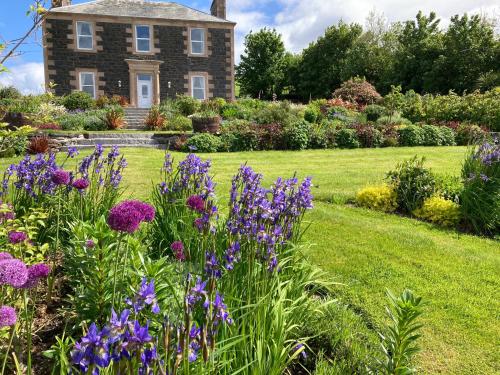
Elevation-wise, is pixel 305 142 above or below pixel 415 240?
above

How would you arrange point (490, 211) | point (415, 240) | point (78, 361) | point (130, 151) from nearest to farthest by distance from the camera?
1. point (78, 361)
2. point (415, 240)
3. point (490, 211)
4. point (130, 151)

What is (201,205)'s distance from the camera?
2312mm

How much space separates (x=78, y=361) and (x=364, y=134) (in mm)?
14519

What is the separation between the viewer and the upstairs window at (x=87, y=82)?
23.4m

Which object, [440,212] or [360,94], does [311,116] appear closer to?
[360,94]

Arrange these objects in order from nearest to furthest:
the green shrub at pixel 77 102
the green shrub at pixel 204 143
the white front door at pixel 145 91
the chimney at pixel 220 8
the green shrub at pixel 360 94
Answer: the green shrub at pixel 204 143 → the green shrub at pixel 77 102 → the white front door at pixel 145 91 → the green shrub at pixel 360 94 → the chimney at pixel 220 8

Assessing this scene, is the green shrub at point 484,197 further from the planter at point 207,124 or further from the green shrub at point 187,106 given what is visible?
the green shrub at point 187,106

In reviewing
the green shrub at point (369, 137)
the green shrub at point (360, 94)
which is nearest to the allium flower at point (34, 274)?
the green shrub at point (369, 137)

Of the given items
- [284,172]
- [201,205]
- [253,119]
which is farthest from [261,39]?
[201,205]

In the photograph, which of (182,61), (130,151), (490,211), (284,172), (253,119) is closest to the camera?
(490,211)

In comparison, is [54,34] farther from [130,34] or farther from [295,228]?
[295,228]

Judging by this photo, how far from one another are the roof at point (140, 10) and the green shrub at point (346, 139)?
1352 centimetres

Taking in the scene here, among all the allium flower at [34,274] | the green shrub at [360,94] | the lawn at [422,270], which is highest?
the green shrub at [360,94]

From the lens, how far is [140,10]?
2428 cm
